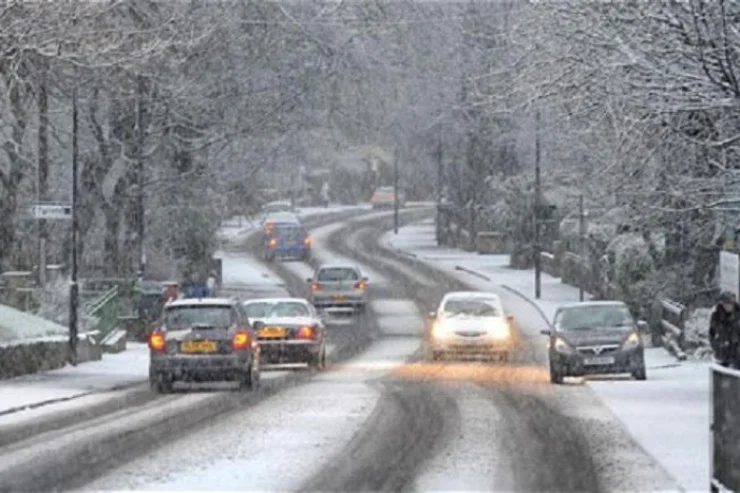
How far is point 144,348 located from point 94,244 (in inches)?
478

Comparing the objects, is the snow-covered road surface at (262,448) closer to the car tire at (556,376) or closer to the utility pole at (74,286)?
the car tire at (556,376)

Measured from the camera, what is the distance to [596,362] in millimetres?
34156

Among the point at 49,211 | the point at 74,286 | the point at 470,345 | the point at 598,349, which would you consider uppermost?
the point at 49,211

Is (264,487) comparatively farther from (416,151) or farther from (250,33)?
(416,151)

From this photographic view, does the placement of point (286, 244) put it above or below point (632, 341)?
above

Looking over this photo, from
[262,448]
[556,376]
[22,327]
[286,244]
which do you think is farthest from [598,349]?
[286,244]

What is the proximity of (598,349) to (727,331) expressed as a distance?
8.36 metres

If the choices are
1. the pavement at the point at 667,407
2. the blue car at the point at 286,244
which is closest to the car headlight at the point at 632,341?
the pavement at the point at 667,407

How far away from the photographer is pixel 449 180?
94.9 m

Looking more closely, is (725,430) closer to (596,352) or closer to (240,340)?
(240,340)

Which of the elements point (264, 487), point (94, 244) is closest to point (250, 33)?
point (94, 244)

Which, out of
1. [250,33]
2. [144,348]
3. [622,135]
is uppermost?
[250,33]

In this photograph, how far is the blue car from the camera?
84.4 metres

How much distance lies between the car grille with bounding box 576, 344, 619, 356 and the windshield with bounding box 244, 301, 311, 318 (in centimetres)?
685
